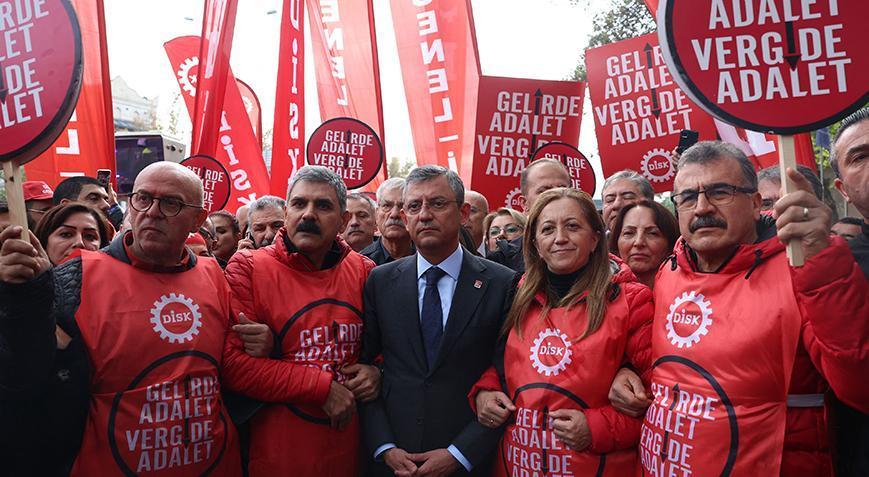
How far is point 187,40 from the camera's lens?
1241cm

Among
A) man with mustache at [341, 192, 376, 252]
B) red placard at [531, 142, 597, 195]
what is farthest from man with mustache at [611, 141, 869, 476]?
red placard at [531, 142, 597, 195]

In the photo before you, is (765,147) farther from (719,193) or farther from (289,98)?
(289,98)

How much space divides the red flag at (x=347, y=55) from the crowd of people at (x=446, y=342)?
6545 mm

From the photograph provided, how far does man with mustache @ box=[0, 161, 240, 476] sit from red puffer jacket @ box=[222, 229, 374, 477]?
0.12m

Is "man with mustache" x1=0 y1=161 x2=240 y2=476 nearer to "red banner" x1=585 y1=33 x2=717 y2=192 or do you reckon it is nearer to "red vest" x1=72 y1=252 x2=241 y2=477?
"red vest" x1=72 y1=252 x2=241 y2=477

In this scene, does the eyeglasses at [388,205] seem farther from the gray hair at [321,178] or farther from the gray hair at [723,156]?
the gray hair at [723,156]

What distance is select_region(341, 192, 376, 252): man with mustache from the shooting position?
18.3 feet

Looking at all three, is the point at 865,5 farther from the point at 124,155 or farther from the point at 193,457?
the point at 124,155

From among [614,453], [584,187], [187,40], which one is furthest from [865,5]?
[187,40]

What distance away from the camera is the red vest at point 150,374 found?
2.62m

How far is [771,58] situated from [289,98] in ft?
25.0

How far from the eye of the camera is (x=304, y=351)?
306 cm

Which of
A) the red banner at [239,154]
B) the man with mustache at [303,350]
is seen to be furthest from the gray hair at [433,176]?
the red banner at [239,154]

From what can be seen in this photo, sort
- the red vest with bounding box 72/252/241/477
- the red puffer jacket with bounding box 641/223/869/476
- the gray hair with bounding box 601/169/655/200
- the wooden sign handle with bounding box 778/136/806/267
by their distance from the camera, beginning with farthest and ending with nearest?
the gray hair with bounding box 601/169/655/200 < the red vest with bounding box 72/252/241/477 < the red puffer jacket with bounding box 641/223/869/476 < the wooden sign handle with bounding box 778/136/806/267
